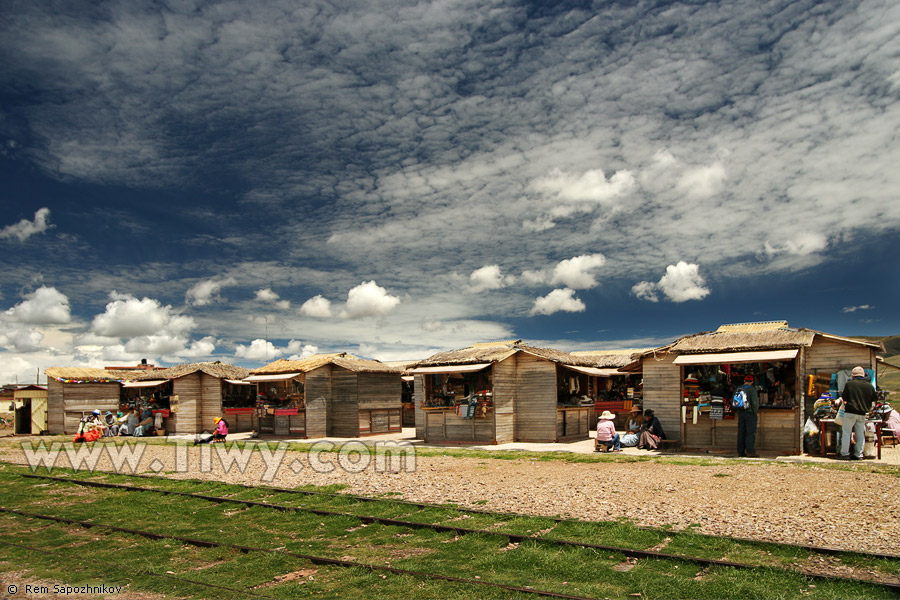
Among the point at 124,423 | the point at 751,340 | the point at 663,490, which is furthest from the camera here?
the point at 124,423

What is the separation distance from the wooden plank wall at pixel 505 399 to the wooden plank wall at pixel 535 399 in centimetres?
19

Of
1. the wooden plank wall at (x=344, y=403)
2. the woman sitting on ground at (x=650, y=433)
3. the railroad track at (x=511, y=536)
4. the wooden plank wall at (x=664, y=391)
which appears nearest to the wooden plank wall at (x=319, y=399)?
the wooden plank wall at (x=344, y=403)

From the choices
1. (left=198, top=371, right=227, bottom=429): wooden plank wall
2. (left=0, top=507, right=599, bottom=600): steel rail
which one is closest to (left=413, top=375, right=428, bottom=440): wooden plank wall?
(left=198, top=371, right=227, bottom=429): wooden plank wall

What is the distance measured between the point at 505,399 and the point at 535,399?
1.15 m

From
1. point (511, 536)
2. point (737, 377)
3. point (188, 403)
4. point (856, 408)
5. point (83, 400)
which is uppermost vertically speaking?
point (737, 377)

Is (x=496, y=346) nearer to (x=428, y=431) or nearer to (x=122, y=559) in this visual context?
(x=428, y=431)

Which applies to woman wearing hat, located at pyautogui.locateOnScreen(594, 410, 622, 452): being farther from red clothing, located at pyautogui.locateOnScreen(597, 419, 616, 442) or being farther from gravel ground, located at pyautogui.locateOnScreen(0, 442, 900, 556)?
gravel ground, located at pyautogui.locateOnScreen(0, 442, 900, 556)

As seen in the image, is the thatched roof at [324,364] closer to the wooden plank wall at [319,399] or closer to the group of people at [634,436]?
the wooden plank wall at [319,399]

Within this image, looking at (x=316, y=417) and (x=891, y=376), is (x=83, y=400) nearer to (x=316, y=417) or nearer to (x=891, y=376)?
(x=316, y=417)

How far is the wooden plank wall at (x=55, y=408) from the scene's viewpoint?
105 ft

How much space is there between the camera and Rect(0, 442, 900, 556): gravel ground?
912 cm

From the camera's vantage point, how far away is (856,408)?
15.5 meters

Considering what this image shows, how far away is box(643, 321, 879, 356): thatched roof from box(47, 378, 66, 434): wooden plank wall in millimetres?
29179

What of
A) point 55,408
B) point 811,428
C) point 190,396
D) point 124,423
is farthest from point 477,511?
point 55,408
